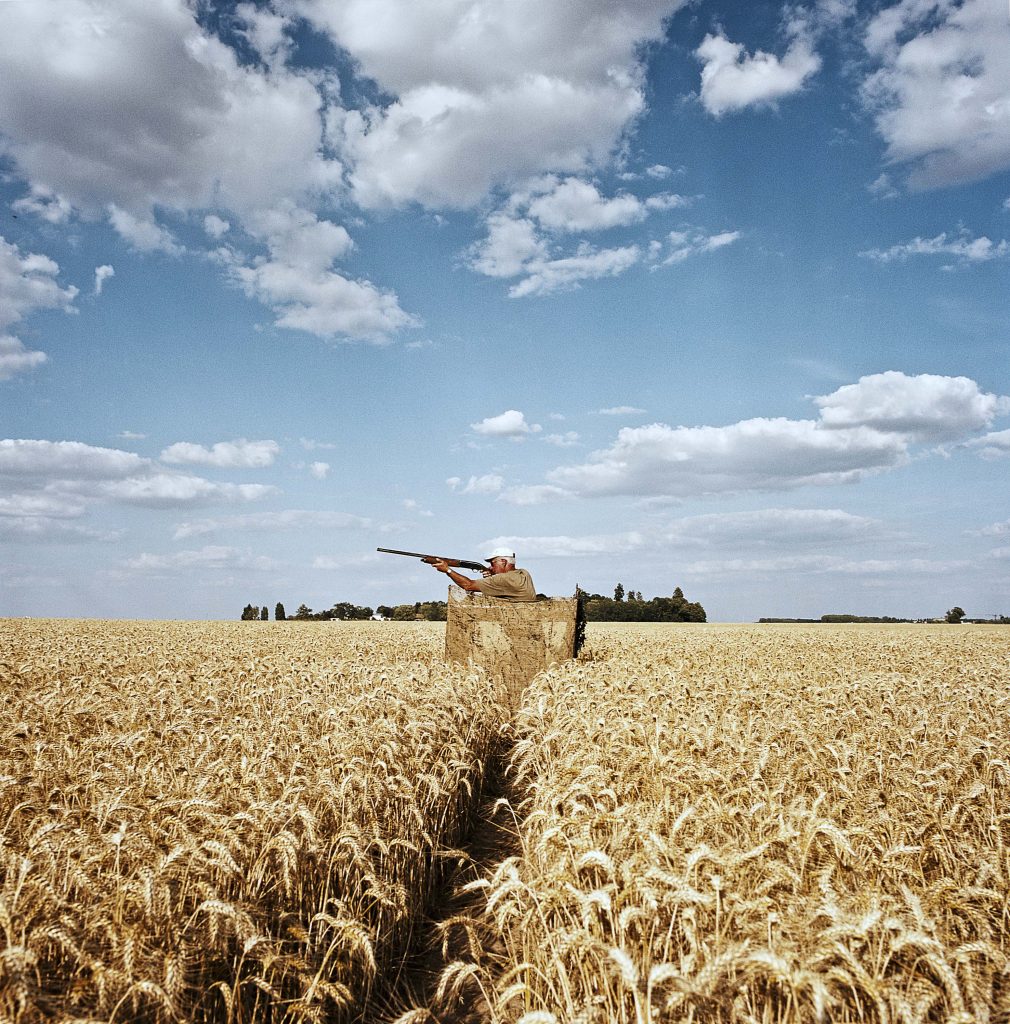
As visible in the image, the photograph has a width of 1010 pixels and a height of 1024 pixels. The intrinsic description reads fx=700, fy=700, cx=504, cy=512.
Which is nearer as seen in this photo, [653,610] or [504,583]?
[504,583]

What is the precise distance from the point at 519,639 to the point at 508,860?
836 centimetres

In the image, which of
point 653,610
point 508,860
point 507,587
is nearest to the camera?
point 508,860

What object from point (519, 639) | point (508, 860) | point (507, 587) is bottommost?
point (508, 860)

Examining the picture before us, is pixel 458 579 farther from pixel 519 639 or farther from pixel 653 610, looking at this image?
pixel 653 610

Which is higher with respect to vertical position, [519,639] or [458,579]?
[458,579]

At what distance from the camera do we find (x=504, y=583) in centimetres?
1213

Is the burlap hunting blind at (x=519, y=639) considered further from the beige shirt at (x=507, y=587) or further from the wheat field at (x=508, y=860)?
the wheat field at (x=508, y=860)

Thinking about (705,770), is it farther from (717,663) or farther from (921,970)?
(717,663)

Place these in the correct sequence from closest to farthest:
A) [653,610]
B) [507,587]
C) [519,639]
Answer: [519,639] < [507,587] < [653,610]

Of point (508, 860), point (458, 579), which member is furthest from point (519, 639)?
point (508, 860)

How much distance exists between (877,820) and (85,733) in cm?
674

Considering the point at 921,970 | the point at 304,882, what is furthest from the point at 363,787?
the point at 921,970

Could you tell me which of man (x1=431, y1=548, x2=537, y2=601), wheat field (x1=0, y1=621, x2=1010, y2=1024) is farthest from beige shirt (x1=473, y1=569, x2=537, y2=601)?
wheat field (x1=0, y1=621, x2=1010, y2=1024)

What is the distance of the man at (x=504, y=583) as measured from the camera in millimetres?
12148
